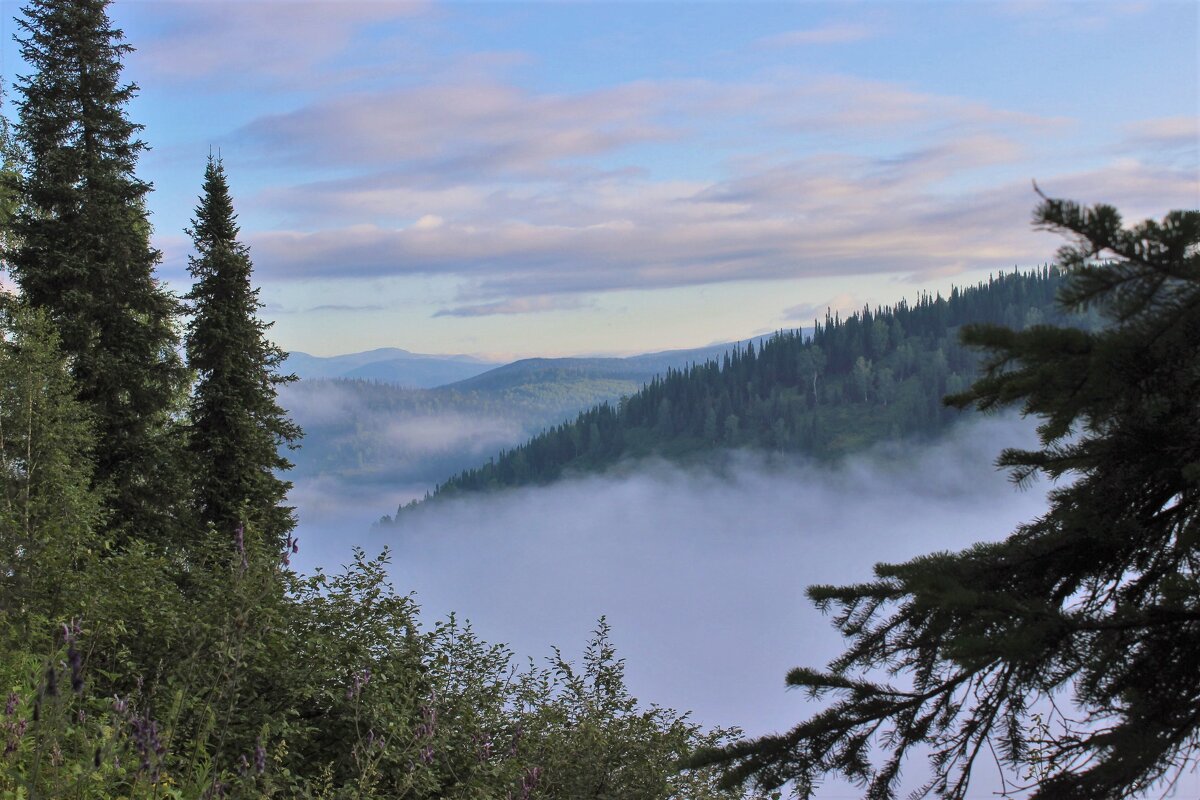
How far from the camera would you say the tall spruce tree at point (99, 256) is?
20703 millimetres

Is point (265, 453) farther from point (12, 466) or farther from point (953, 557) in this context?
point (953, 557)

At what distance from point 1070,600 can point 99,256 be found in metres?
21.7

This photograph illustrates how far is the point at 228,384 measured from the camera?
2233 cm

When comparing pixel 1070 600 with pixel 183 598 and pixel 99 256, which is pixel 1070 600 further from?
pixel 99 256

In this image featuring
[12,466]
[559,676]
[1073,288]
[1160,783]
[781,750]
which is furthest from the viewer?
[12,466]

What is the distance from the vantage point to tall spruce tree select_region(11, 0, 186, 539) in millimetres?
20703

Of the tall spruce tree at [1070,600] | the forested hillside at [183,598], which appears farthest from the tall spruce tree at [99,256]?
the tall spruce tree at [1070,600]

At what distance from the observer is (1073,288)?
2.83 meters

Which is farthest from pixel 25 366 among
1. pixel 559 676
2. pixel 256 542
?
pixel 559 676

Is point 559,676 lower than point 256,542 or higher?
lower

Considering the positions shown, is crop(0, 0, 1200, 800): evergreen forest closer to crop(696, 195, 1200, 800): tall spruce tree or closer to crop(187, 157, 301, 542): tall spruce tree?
crop(696, 195, 1200, 800): tall spruce tree

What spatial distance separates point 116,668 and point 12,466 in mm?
7966

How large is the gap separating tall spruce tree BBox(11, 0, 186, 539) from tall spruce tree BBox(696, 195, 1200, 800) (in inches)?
756

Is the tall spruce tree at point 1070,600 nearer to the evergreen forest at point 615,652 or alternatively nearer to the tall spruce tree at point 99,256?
the evergreen forest at point 615,652
